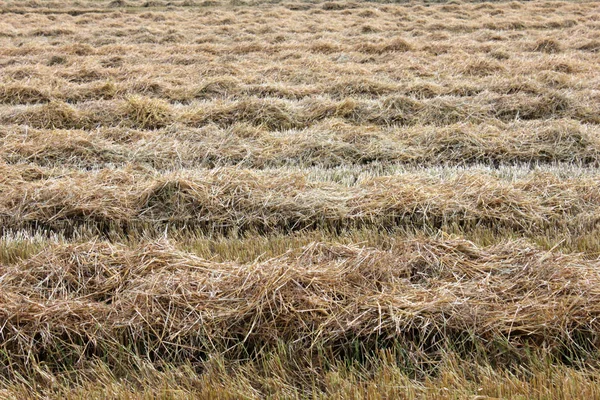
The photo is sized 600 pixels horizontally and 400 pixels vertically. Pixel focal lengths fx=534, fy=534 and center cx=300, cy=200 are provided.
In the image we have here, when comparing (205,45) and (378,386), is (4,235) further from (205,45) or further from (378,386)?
(205,45)

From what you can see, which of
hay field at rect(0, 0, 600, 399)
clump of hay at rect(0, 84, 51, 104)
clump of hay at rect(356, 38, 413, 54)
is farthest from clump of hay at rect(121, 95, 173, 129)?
clump of hay at rect(356, 38, 413, 54)

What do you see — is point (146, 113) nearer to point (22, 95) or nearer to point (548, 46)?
point (22, 95)

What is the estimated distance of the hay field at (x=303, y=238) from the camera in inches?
86.0

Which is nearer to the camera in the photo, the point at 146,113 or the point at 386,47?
the point at 146,113

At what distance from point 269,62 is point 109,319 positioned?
7656mm

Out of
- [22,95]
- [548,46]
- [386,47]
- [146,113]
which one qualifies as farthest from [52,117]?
[548,46]

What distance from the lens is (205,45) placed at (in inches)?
428

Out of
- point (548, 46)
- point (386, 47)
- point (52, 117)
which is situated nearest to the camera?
point (52, 117)

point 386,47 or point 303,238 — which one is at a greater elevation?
point 386,47

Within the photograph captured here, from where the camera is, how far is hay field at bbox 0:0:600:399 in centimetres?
219

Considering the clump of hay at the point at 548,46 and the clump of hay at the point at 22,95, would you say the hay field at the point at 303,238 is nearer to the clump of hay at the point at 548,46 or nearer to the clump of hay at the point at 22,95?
the clump of hay at the point at 22,95

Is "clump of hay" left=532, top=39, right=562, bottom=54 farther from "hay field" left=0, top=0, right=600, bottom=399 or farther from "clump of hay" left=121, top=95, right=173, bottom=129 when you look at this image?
"clump of hay" left=121, top=95, right=173, bottom=129

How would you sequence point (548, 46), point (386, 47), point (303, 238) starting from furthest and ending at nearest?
point (386, 47)
point (548, 46)
point (303, 238)

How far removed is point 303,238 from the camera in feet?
11.0
